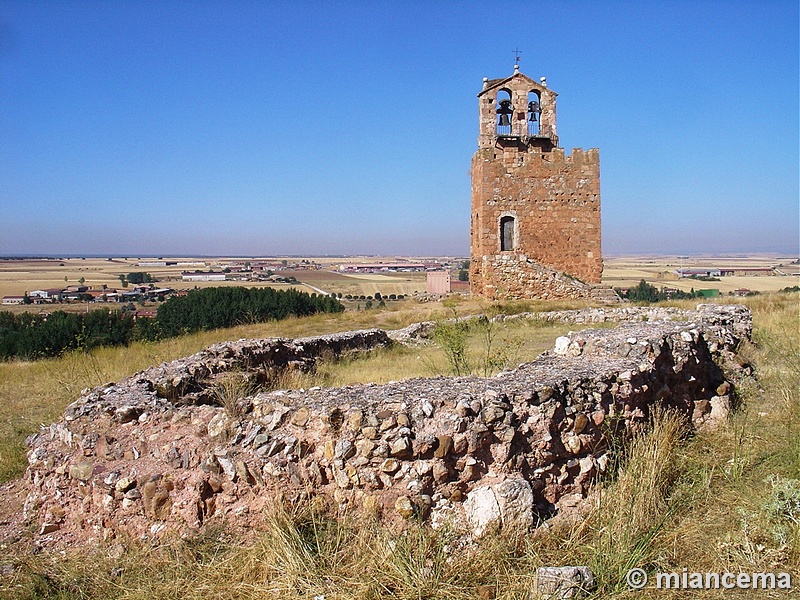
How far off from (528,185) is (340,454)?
53.3ft

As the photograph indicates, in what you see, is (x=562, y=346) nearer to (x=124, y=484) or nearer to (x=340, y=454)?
(x=340, y=454)

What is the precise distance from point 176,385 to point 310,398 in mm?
1996

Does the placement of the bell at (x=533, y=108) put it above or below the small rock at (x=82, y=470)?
above

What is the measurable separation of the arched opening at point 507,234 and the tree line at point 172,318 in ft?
20.7

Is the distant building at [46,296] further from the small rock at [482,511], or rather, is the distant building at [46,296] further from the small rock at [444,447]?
the small rock at [482,511]

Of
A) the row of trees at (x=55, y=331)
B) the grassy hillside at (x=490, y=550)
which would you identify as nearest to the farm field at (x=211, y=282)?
the row of trees at (x=55, y=331)

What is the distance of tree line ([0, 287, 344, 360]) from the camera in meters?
16.6

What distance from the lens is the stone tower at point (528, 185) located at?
61.2 ft

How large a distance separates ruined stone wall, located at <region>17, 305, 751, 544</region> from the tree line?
1019 centimetres

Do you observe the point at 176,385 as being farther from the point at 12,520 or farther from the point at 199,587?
the point at 199,587

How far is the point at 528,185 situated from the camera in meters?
18.8

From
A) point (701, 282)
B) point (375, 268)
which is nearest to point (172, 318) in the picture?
point (701, 282)

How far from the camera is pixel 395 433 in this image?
4000 millimetres

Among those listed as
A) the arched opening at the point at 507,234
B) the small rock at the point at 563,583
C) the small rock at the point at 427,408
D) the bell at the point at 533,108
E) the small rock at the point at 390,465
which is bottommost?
the small rock at the point at 563,583
